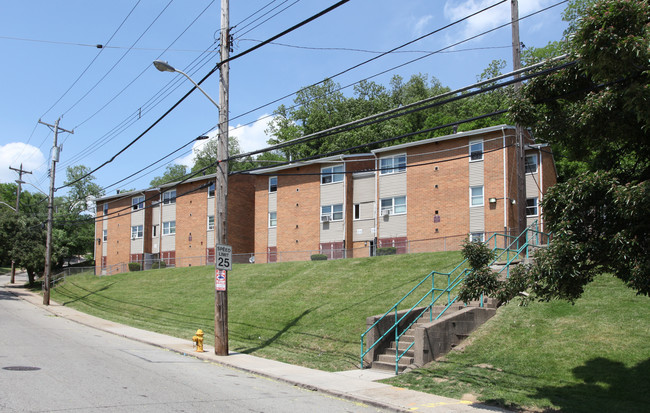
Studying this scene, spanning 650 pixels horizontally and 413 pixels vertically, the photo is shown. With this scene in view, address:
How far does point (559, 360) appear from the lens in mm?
11617

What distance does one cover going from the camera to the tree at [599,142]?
7543 millimetres

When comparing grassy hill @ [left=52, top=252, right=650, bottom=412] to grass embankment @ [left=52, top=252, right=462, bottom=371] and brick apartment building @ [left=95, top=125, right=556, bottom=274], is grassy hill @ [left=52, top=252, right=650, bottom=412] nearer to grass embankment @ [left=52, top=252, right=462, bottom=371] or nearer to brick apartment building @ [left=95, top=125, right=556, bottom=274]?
grass embankment @ [left=52, top=252, right=462, bottom=371]

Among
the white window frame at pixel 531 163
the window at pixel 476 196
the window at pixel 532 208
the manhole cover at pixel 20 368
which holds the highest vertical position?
the white window frame at pixel 531 163

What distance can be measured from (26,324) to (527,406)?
21.4 meters

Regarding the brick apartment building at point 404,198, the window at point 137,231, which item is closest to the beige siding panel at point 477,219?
the brick apartment building at point 404,198

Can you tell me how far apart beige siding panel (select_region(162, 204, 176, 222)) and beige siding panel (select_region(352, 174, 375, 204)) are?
2191 cm

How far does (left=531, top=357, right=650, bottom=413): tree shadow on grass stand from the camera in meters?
9.38

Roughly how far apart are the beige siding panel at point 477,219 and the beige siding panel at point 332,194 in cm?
1070

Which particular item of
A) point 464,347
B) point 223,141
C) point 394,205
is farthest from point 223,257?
point 394,205

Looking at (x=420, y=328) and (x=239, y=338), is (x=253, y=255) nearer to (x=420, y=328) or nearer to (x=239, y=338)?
(x=239, y=338)

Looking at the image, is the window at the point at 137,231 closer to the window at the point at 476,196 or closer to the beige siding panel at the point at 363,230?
the beige siding panel at the point at 363,230

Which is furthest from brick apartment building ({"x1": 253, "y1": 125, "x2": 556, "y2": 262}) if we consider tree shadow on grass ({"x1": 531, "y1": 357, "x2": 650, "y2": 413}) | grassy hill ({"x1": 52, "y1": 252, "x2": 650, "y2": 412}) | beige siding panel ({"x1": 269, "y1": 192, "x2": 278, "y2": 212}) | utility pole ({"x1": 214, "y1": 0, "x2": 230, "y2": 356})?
tree shadow on grass ({"x1": 531, "y1": 357, "x2": 650, "y2": 413})

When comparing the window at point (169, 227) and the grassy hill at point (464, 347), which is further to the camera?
the window at point (169, 227)

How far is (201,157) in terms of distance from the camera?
3398 inches
